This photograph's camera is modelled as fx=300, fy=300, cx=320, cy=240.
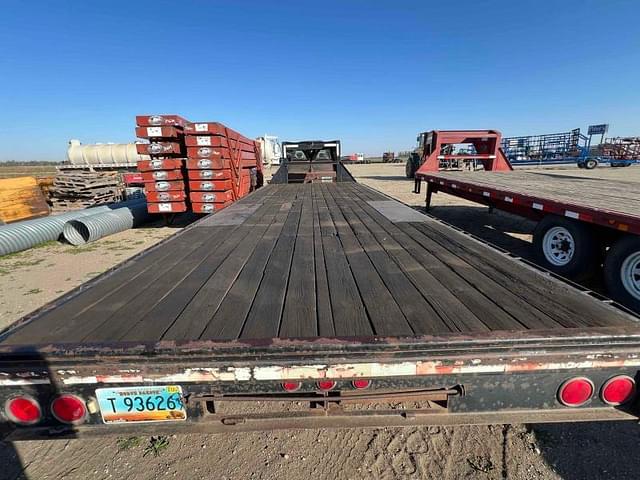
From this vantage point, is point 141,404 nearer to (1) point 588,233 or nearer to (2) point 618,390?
(2) point 618,390

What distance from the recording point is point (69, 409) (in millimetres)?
1407

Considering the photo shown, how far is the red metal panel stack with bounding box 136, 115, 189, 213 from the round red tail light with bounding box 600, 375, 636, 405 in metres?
9.17

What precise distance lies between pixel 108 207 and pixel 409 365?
460 inches

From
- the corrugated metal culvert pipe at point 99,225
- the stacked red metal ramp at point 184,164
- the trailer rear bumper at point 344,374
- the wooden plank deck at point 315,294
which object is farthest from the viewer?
the stacked red metal ramp at point 184,164

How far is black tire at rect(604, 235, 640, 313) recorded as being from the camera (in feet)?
11.2

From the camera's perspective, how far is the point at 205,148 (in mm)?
8180

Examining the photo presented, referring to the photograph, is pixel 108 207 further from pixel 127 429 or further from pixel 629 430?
pixel 629 430

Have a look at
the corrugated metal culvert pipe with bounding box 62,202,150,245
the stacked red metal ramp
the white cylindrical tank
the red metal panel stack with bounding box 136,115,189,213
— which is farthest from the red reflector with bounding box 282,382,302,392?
the white cylindrical tank

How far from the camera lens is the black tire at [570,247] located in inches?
162

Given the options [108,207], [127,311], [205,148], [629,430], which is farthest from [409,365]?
[108,207]

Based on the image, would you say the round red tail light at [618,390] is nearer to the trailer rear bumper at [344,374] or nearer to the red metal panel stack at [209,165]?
the trailer rear bumper at [344,374]

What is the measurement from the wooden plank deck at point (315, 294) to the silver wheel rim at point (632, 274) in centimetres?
216

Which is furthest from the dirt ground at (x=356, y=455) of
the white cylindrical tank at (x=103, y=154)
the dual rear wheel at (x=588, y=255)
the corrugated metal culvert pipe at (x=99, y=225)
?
the white cylindrical tank at (x=103, y=154)

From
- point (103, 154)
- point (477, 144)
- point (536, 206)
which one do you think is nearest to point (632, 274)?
point (536, 206)
